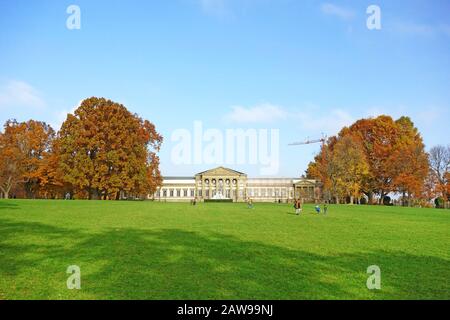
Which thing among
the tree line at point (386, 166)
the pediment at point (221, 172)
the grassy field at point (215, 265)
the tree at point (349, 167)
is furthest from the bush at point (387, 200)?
the grassy field at point (215, 265)

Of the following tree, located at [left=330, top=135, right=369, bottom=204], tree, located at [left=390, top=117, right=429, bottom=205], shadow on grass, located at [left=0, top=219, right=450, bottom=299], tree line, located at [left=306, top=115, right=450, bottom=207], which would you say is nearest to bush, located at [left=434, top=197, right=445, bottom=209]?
tree line, located at [left=306, top=115, right=450, bottom=207]

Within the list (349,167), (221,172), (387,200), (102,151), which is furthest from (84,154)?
(221,172)

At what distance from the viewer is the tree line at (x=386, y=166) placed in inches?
2542

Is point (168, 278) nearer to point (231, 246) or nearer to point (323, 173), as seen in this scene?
point (231, 246)

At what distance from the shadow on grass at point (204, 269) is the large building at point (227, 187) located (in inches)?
4066

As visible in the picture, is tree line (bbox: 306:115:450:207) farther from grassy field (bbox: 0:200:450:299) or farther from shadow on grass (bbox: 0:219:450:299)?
shadow on grass (bbox: 0:219:450:299)

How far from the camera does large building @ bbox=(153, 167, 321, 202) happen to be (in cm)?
11869

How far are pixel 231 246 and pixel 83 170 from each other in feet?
146

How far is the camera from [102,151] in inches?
2178

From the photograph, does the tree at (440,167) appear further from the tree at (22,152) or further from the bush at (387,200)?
the tree at (22,152)

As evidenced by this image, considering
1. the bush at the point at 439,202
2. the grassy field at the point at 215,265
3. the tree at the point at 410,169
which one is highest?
the tree at the point at 410,169

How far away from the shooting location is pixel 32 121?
66.2m

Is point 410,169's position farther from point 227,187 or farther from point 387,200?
point 227,187
